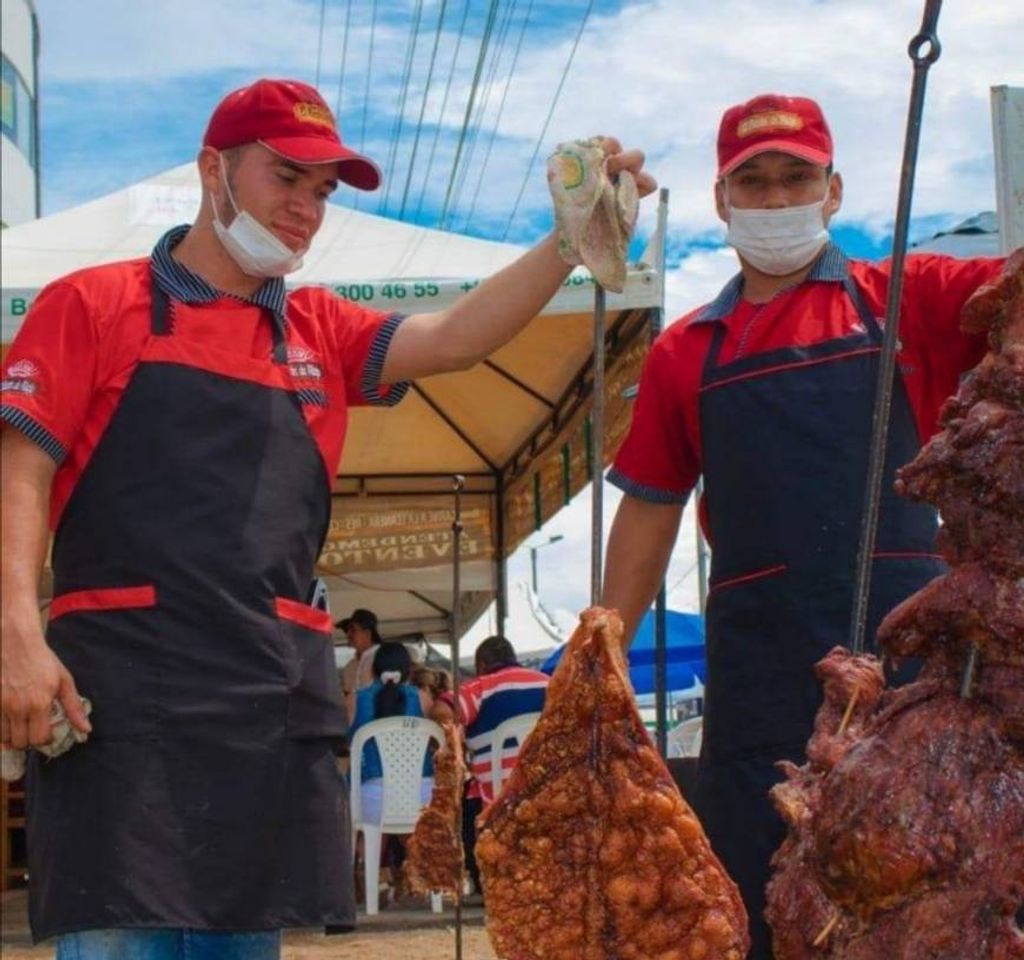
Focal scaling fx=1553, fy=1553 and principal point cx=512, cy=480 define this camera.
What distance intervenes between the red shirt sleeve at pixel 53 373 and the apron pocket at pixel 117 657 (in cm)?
28

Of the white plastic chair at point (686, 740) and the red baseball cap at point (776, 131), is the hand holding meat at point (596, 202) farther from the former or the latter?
the white plastic chair at point (686, 740)

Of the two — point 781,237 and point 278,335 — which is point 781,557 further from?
point 278,335

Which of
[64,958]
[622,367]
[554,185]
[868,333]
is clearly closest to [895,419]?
[868,333]

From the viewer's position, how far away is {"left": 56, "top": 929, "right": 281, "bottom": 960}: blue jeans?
8.60 ft

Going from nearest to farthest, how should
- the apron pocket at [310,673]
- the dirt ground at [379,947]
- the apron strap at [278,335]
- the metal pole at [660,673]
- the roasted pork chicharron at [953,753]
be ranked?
the roasted pork chicharron at [953,753], the apron pocket at [310,673], the apron strap at [278,335], the metal pole at [660,673], the dirt ground at [379,947]

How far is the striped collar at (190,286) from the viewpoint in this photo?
9.50 ft

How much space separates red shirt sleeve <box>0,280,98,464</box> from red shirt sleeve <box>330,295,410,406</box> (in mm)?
527

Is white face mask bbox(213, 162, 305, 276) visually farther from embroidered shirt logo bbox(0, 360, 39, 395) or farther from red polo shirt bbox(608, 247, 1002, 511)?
red polo shirt bbox(608, 247, 1002, 511)

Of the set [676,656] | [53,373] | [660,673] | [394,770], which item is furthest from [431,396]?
[53,373]

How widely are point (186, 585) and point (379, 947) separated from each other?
5842 mm

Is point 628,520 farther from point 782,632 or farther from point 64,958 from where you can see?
point 64,958

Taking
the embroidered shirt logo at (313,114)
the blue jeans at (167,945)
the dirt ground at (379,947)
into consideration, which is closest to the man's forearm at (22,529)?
the blue jeans at (167,945)

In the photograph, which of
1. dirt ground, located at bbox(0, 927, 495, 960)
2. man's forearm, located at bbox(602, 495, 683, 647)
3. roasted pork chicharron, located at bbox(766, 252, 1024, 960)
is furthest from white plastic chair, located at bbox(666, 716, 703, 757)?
roasted pork chicharron, located at bbox(766, 252, 1024, 960)

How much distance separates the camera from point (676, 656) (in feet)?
45.2
